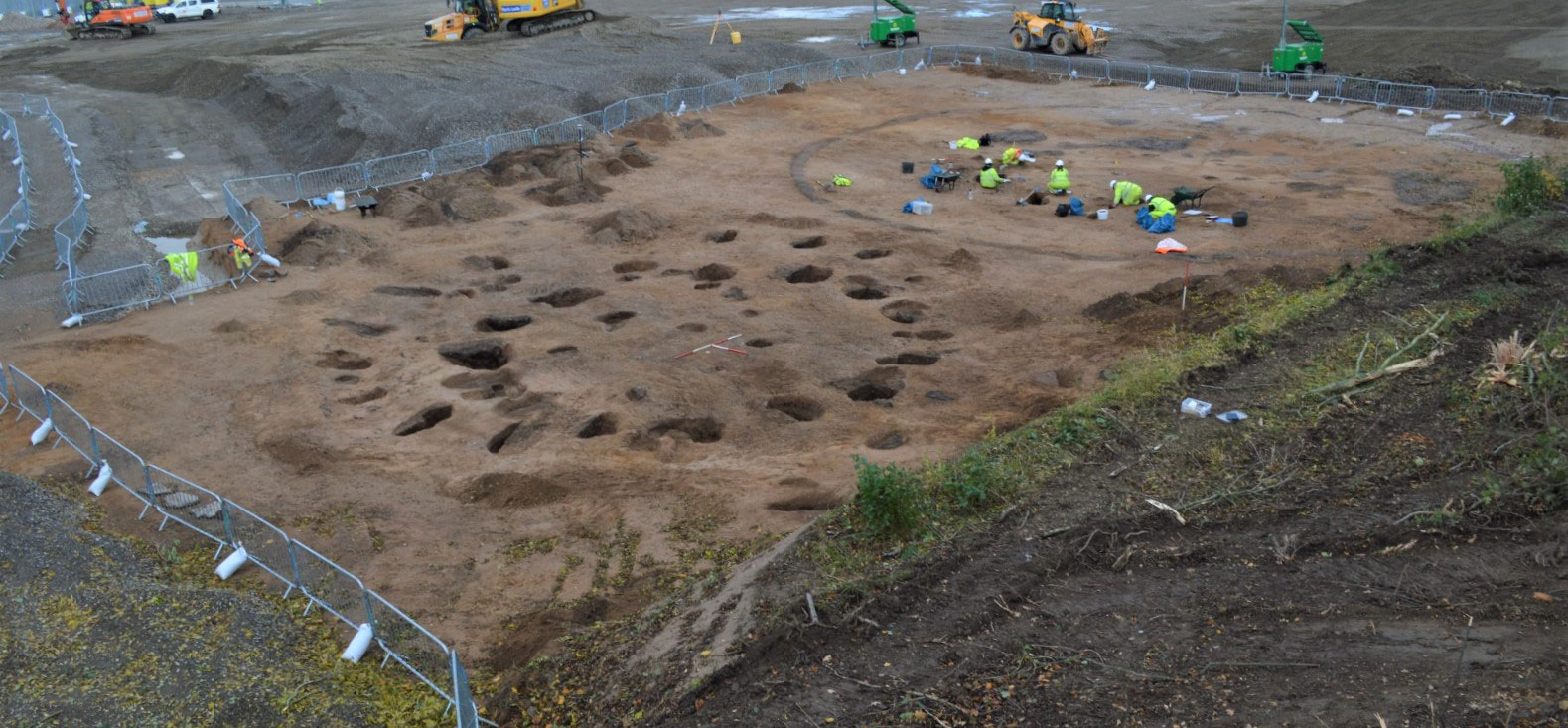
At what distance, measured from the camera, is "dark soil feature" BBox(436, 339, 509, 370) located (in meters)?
20.6

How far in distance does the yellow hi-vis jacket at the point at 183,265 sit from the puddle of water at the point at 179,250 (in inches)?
3.4

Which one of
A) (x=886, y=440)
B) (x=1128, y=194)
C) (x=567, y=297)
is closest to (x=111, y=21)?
(x=567, y=297)

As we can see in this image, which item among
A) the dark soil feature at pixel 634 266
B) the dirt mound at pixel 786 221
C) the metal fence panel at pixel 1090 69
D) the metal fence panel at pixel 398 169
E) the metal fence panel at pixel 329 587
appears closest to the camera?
the metal fence panel at pixel 329 587

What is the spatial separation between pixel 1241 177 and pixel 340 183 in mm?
22857

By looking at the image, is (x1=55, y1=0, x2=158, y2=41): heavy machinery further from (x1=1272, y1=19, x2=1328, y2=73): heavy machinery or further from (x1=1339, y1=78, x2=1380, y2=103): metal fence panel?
(x1=1339, y1=78, x2=1380, y2=103): metal fence panel

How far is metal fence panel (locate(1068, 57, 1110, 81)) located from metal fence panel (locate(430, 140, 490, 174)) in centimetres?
2232

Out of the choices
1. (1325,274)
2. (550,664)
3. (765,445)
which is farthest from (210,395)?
(1325,274)

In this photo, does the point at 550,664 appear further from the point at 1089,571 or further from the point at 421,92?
the point at 421,92

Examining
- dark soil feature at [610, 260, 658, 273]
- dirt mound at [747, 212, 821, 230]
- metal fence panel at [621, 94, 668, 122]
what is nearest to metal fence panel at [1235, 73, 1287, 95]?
metal fence panel at [621, 94, 668, 122]

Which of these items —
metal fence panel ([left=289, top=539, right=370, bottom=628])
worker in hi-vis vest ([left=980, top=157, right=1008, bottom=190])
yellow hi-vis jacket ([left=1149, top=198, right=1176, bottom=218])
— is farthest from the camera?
worker in hi-vis vest ([left=980, top=157, right=1008, bottom=190])

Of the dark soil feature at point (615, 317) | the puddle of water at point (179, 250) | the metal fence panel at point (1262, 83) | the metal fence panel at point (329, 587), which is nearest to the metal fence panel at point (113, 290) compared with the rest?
the puddle of water at point (179, 250)

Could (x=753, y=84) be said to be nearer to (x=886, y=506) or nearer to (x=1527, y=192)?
(x=1527, y=192)

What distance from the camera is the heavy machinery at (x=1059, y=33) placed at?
4503 centimetres

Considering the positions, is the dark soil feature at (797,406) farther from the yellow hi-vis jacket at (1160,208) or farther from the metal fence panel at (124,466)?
the yellow hi-vis jacket at (1160,208)
